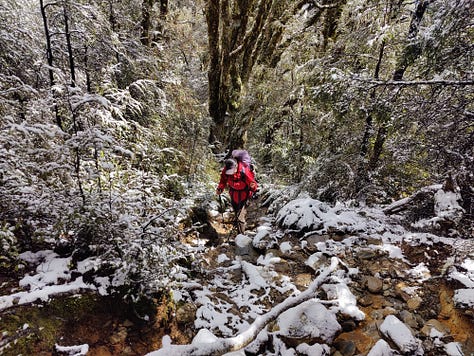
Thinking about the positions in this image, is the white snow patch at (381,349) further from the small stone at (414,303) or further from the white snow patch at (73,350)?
the white snow patch at (73,350)

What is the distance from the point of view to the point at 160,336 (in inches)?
119

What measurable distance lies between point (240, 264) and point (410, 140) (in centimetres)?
373

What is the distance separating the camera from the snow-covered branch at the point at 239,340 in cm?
247

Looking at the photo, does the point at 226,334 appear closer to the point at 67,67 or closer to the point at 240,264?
the point at 240,264

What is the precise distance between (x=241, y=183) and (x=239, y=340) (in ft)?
11.2

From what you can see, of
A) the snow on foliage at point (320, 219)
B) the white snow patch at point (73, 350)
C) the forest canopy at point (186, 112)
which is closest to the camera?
the white snow patch at point (73, 350)

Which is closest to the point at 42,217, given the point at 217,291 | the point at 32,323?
the point at 32,323

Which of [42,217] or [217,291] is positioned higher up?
[42,217]

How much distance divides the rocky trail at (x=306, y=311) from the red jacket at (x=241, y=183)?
1464mm

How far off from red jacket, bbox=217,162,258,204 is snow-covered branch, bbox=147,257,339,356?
248 centimetres

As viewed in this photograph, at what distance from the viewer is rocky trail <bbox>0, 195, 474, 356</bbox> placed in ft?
8.74

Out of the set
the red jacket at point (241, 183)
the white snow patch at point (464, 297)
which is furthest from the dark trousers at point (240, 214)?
the white snow patch at point (464, 297)

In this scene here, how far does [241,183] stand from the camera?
19.1ft

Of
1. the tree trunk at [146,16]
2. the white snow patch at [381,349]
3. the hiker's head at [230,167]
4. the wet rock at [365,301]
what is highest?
the tree trunk at [146,16]
